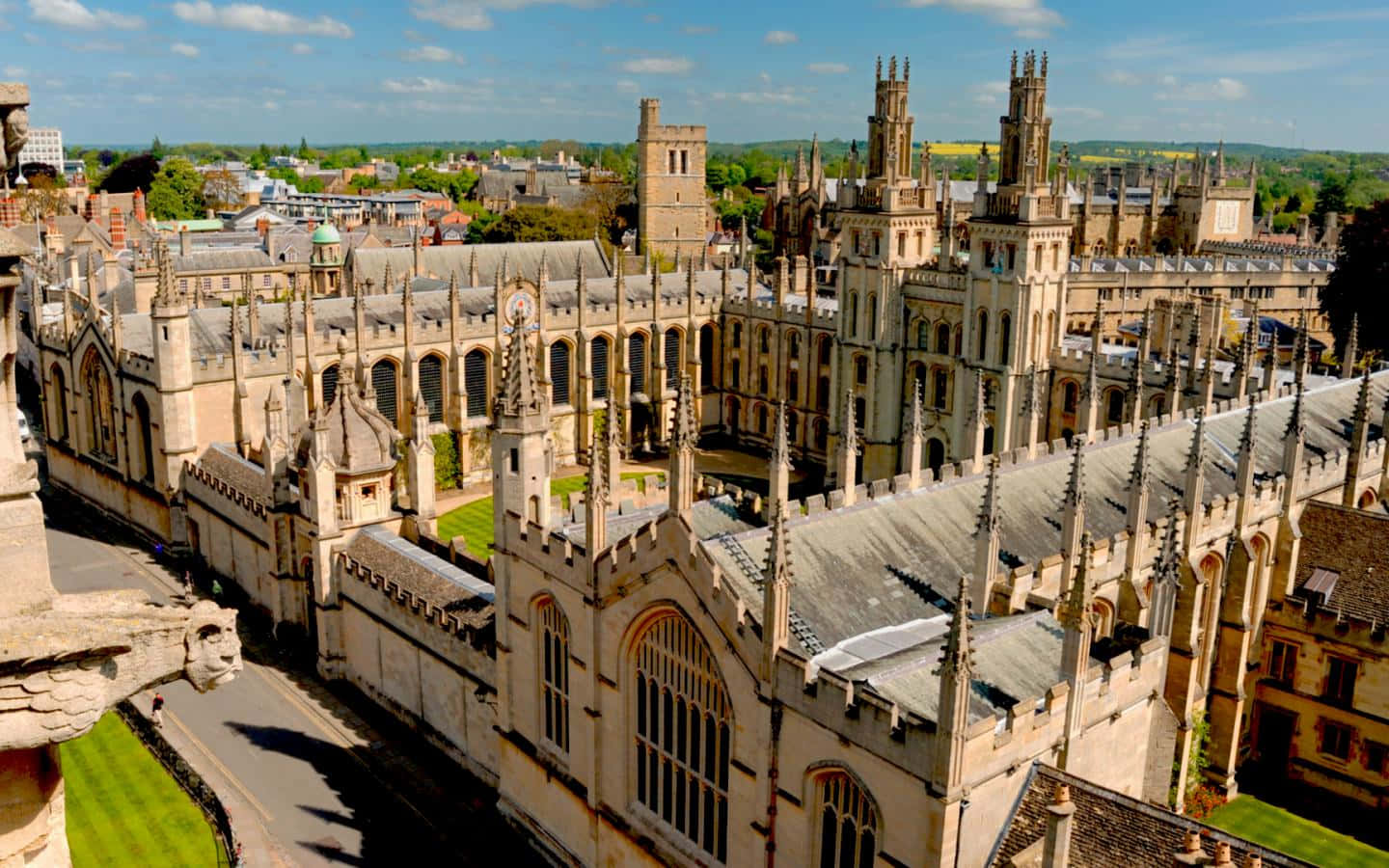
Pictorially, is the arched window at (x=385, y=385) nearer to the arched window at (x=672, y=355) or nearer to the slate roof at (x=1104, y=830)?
the arched window at (x=672, y=355)

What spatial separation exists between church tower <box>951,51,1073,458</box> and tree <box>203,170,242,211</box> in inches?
5369

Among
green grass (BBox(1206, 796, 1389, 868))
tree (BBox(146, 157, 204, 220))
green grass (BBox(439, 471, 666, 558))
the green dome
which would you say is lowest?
green grass (BBox(1206, 796, 1389, 868))

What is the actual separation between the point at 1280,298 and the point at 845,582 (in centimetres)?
6112

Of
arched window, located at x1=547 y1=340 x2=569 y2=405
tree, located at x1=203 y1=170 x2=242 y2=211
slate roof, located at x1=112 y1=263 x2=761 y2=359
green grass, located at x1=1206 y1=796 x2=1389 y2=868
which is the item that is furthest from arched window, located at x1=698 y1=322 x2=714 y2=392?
tree, located at x1=203 y1=170 x2=242 y2=211

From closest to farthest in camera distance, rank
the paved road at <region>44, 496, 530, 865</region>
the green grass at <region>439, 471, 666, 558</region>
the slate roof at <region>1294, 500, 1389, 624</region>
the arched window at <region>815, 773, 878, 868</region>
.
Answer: the arched window at <region>815, 773, 878, 868</region>
the paved road at <region>44, 496, 530, 865</region>
the slate roof at <region>1294, 500, 1389, 624</region>
the green grass at <region>439, 471, 666, 558</region>

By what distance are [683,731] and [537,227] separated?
8151cm

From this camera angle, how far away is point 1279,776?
27.8m

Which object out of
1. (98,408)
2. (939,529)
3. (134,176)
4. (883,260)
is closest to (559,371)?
(883,260)

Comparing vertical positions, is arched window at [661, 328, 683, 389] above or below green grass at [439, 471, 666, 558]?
above

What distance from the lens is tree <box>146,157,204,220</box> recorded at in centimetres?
13488

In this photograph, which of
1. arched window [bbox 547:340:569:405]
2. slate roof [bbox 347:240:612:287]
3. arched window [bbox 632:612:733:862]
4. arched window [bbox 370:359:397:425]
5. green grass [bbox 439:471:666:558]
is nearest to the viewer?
arched window [bbox 632:612:733:862]

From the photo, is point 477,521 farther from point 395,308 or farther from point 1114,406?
point 1114,406

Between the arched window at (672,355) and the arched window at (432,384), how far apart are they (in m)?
11.8

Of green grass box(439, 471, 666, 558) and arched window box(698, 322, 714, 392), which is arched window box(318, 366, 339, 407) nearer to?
green grass box(439, 471, 666, 558)
